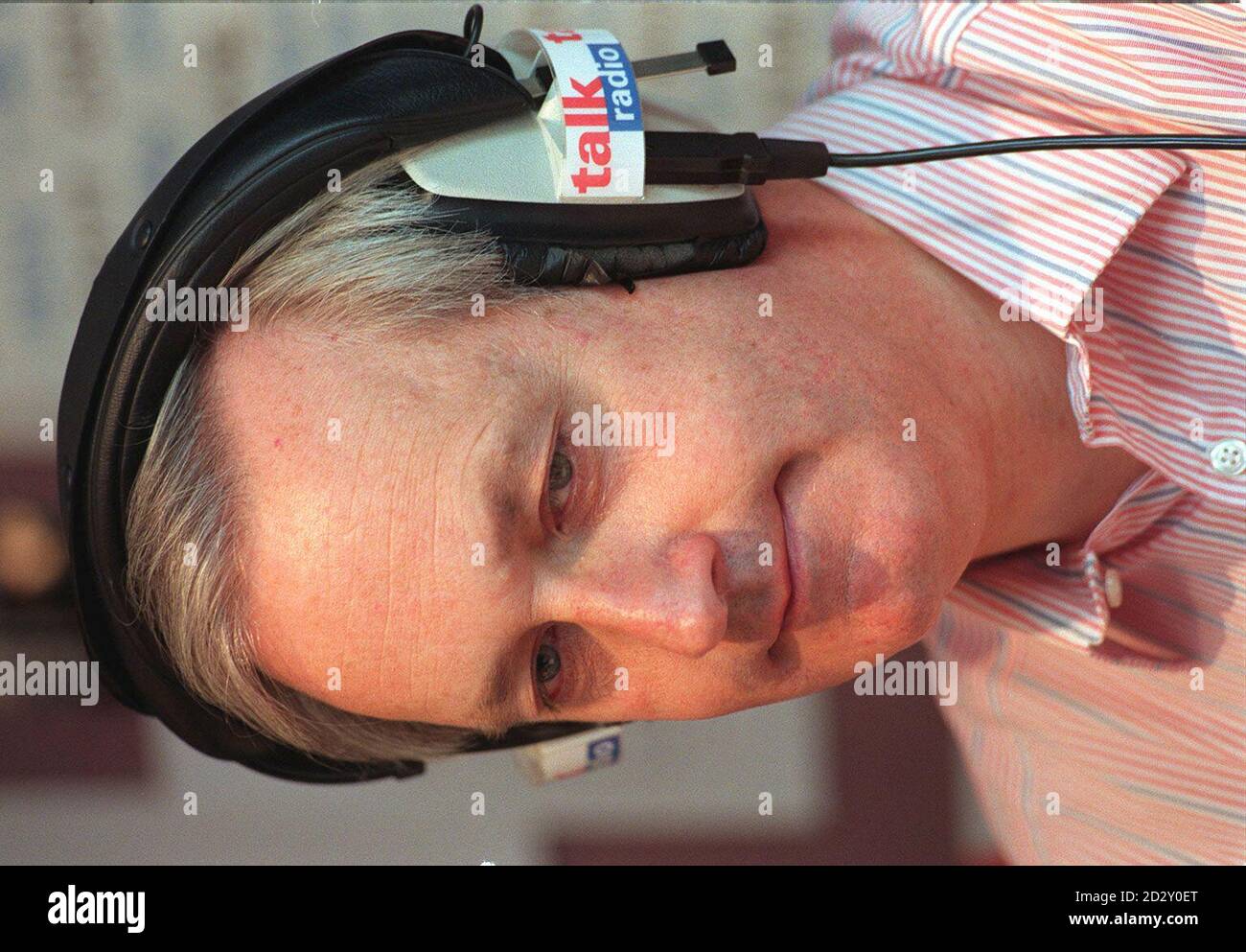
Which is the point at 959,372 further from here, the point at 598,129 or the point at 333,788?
the point at 333,788

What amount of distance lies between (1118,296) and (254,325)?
69cm

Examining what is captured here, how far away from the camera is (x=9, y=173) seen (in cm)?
135

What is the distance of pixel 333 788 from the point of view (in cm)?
158

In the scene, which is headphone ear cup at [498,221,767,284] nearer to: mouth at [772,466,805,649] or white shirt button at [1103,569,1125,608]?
mouth at [772,466,805,649]

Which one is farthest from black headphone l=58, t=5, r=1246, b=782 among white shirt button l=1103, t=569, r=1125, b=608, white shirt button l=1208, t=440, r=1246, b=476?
white shirt button l=1103, t=569, r=1125, b=608

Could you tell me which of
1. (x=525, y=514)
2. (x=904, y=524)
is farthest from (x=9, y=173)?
(x=904, y=524)

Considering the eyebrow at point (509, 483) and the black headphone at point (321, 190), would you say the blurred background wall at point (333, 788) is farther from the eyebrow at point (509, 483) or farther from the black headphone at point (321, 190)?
the eyebrow at point (509, 483)

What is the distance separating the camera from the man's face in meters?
0.76

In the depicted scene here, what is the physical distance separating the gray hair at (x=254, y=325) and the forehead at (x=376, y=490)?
2 cm

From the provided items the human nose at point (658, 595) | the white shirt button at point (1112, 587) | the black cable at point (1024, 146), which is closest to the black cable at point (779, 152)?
the black cable at point (1024, 146)

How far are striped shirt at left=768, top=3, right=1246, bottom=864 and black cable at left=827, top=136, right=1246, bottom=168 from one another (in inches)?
1.0

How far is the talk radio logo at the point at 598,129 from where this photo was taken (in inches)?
31.0
